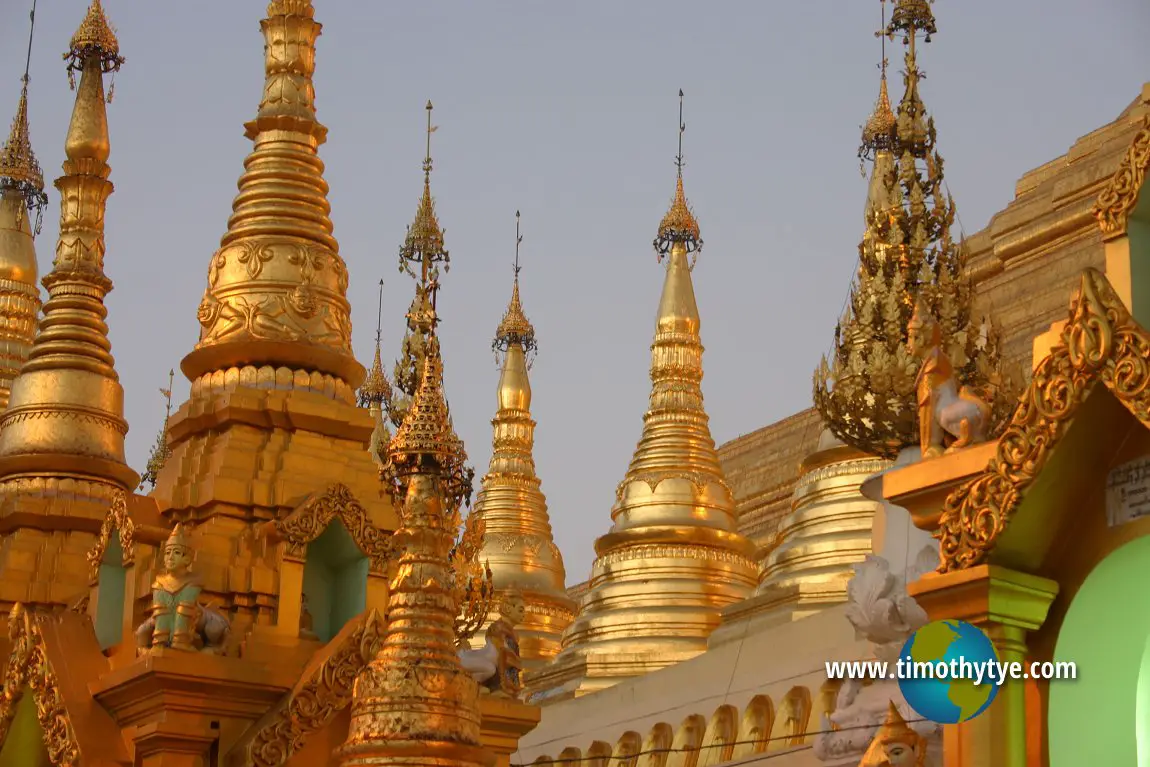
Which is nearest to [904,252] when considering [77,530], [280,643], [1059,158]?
[280,643]

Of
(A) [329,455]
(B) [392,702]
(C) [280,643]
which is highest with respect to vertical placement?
(A) [329,455]

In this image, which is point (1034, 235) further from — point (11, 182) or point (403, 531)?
point (403, 531)

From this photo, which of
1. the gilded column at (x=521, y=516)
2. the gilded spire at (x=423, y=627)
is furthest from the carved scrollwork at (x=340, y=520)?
the gilded column at (x=521, y=516)

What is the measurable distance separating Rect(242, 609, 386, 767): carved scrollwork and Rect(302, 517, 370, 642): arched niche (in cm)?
→ 128

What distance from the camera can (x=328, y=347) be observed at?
A: 1734cm

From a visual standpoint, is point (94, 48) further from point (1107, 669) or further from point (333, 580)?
point (1107, 669)

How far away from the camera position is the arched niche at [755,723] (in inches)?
685

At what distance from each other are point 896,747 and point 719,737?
890 cm

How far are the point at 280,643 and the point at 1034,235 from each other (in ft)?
39.6

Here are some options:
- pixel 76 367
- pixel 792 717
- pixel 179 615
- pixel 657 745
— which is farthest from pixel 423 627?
pixel 76 367

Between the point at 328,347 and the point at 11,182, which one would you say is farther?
the point at 11,182

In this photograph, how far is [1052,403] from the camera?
868 centimetres

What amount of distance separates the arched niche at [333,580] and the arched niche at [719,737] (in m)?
3.44

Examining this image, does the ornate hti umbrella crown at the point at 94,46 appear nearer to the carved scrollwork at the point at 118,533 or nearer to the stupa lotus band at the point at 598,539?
the stupa lotus band at the point at 598,539
